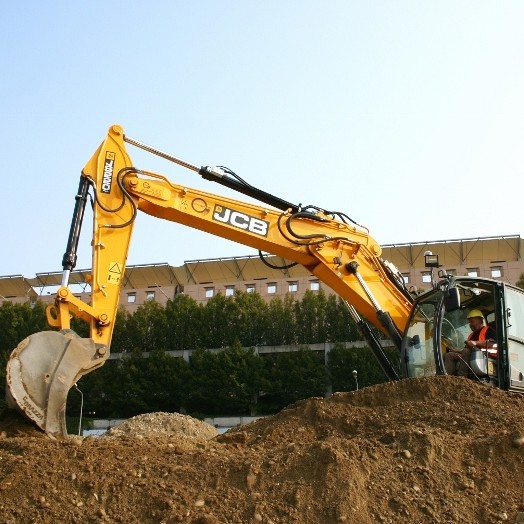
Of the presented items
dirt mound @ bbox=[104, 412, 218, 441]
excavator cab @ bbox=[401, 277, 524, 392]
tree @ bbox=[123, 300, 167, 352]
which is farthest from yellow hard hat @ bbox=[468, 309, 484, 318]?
tree @ bbox=[123, 300, 167, 352]

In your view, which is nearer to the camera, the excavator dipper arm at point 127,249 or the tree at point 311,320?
the excavator dipper arm at point 127,249

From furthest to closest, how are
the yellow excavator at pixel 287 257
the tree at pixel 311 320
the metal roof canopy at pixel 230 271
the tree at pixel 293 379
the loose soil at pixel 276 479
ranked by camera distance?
the metal roof canopy at pixel 230 271
the tree at pixel 311 320
the tree at pixel 293 379
the yellow excavator at pixel 287 257
the loose soil at pixel 276 479

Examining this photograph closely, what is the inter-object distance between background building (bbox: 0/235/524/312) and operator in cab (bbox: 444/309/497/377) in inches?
1301

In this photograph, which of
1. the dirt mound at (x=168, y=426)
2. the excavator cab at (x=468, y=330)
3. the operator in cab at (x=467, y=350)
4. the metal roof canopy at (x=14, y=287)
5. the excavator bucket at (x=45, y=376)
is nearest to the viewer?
the excavator bucket at (x=45, y=376)

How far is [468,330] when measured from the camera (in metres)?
8.98

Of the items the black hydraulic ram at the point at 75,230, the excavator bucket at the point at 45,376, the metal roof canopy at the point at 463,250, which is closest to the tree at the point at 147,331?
the metal roof canopy at the point at 463,250

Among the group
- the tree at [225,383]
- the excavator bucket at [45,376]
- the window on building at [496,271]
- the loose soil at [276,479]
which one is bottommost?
the tree at [225,383]

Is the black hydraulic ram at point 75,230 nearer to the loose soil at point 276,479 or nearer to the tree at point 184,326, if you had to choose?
the loose soil at point 276,479

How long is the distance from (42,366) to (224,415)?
93.7 feet

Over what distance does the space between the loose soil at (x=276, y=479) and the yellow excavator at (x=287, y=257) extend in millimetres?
1439

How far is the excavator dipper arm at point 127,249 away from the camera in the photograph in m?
6.95

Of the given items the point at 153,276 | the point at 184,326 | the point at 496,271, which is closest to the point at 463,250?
the point at 496,271

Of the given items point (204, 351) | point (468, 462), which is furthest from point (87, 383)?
point (468, 462)

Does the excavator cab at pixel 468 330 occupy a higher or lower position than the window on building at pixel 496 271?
lower
